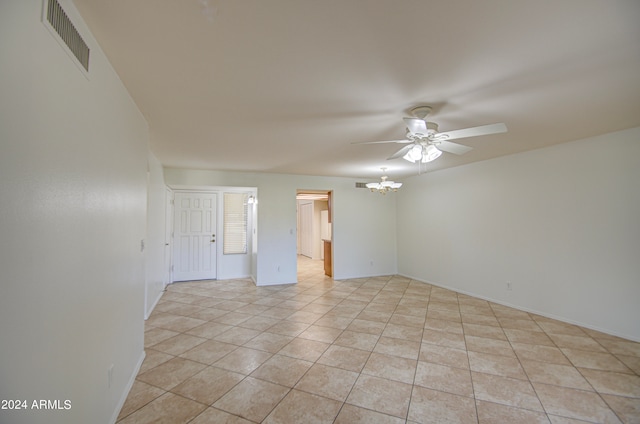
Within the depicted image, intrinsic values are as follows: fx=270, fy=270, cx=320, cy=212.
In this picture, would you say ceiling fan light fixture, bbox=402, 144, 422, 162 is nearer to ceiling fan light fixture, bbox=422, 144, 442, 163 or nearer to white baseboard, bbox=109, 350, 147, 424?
ceiling fan light fixture, bbox=422, 144, 442, 163

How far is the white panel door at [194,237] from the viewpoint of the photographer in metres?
6.19

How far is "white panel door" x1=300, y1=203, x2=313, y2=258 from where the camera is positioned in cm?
1070

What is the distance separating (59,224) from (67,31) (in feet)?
2.97

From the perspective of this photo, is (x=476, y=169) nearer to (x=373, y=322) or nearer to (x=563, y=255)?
(x=563, y=255)

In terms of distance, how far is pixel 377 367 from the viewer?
2635mm

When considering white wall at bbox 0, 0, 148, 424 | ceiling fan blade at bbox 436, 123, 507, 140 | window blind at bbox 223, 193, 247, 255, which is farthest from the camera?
window blind at bbox 223, 193, 247, 255

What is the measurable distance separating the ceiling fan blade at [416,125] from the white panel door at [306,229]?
27.4 feet

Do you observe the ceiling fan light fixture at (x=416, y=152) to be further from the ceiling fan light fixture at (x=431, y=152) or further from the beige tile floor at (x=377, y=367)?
the beige tile floor at (x=377, y=367)

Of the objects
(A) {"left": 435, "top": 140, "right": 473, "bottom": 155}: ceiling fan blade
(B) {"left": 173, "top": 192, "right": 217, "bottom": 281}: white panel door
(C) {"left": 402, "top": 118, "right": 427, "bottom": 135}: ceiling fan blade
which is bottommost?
(B) {"left": 173, "top": 192, "right": 217, "bottom": 281}: white panel door

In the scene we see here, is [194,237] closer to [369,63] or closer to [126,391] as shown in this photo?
[126,391]

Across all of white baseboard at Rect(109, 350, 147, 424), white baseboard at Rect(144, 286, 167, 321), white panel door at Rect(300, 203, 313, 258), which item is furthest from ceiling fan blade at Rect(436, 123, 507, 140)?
white panel door at Rect(300, 203, 313, 258)

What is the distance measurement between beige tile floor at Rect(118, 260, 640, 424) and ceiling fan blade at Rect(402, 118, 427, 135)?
2.23 metres

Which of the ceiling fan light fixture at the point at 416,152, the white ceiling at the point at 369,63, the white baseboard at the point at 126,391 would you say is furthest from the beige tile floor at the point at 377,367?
the white ceiling at the point at 369,63

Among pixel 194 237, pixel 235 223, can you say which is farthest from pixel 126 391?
pixel 235 223
